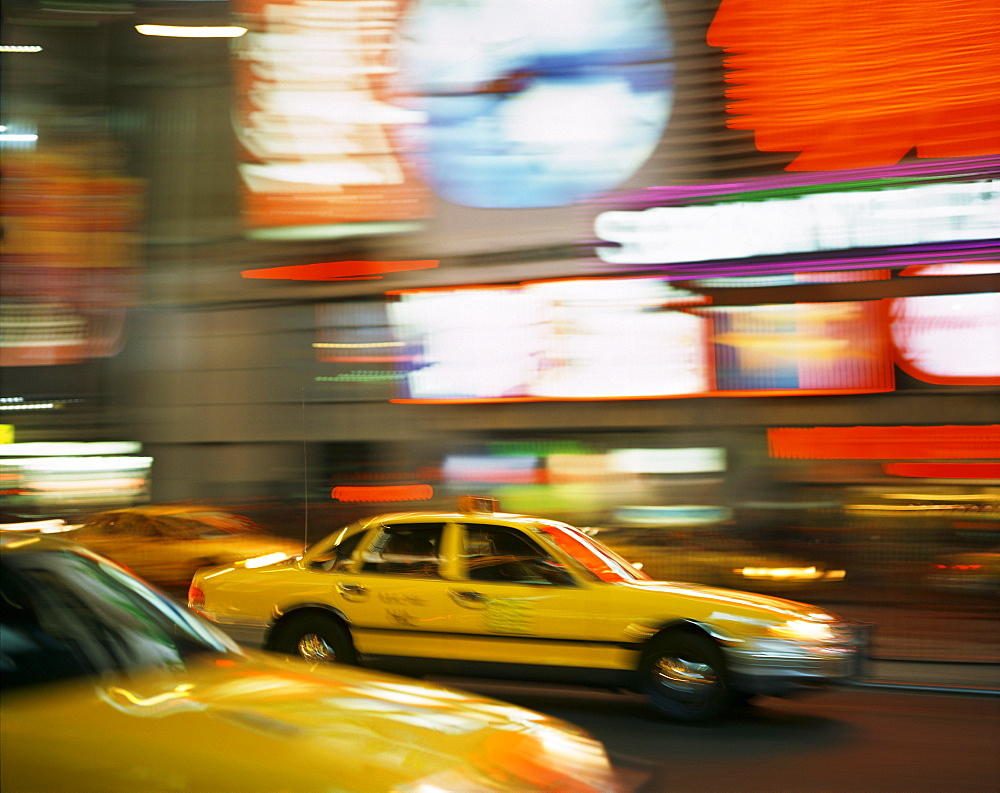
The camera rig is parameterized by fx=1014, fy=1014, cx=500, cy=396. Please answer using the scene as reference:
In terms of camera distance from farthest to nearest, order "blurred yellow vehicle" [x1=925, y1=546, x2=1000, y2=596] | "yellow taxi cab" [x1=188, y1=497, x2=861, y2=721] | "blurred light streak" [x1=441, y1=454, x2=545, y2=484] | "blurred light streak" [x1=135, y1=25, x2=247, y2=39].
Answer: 1. "blurred light streak" [x1=135, y1=25, x2=247, y2=39]
2. "blurred light streak" [x1=441, y1=454, x2=545, y2=484]
3. "blurred yellow vehicle" [x1=925, y1=546, x2=1000, y2=596]
4. "yellow taxi cab" [x1=188, y1=497, x2=861, y2=721]

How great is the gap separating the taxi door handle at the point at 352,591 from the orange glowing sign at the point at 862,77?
977cm

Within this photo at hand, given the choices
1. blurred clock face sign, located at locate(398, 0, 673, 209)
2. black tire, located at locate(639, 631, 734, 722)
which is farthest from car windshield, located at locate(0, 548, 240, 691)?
blurred clock face sign, located at locate(398, 0, 673, 209)

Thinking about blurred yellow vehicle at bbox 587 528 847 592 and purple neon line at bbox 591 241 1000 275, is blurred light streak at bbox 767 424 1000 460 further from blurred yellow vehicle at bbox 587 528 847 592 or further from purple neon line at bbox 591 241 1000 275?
purple neon line at bbox 591 241 1000 275

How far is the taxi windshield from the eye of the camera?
7.17 metres

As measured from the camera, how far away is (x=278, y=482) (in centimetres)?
1886

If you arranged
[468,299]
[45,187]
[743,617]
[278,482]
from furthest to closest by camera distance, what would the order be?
1. [45,187]
2. [278,482]
3. [468,299]
4. [743,617]

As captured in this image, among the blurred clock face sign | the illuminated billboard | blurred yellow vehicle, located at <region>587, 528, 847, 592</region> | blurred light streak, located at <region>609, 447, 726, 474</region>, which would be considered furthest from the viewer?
the blurred clock face sign

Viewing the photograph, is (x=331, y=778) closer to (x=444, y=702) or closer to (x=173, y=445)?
(x=444, y=702)

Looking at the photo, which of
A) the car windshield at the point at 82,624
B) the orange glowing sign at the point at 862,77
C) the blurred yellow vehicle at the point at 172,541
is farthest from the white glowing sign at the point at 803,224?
the car windshield at the point at 82,624

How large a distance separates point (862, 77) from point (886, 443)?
5.05m

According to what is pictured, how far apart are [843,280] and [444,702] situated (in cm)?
1238

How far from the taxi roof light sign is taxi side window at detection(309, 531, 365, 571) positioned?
0.80 metres

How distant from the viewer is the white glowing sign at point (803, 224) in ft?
43.4

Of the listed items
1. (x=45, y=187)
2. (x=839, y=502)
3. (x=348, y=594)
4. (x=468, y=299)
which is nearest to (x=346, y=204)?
(x=468, y=299)
